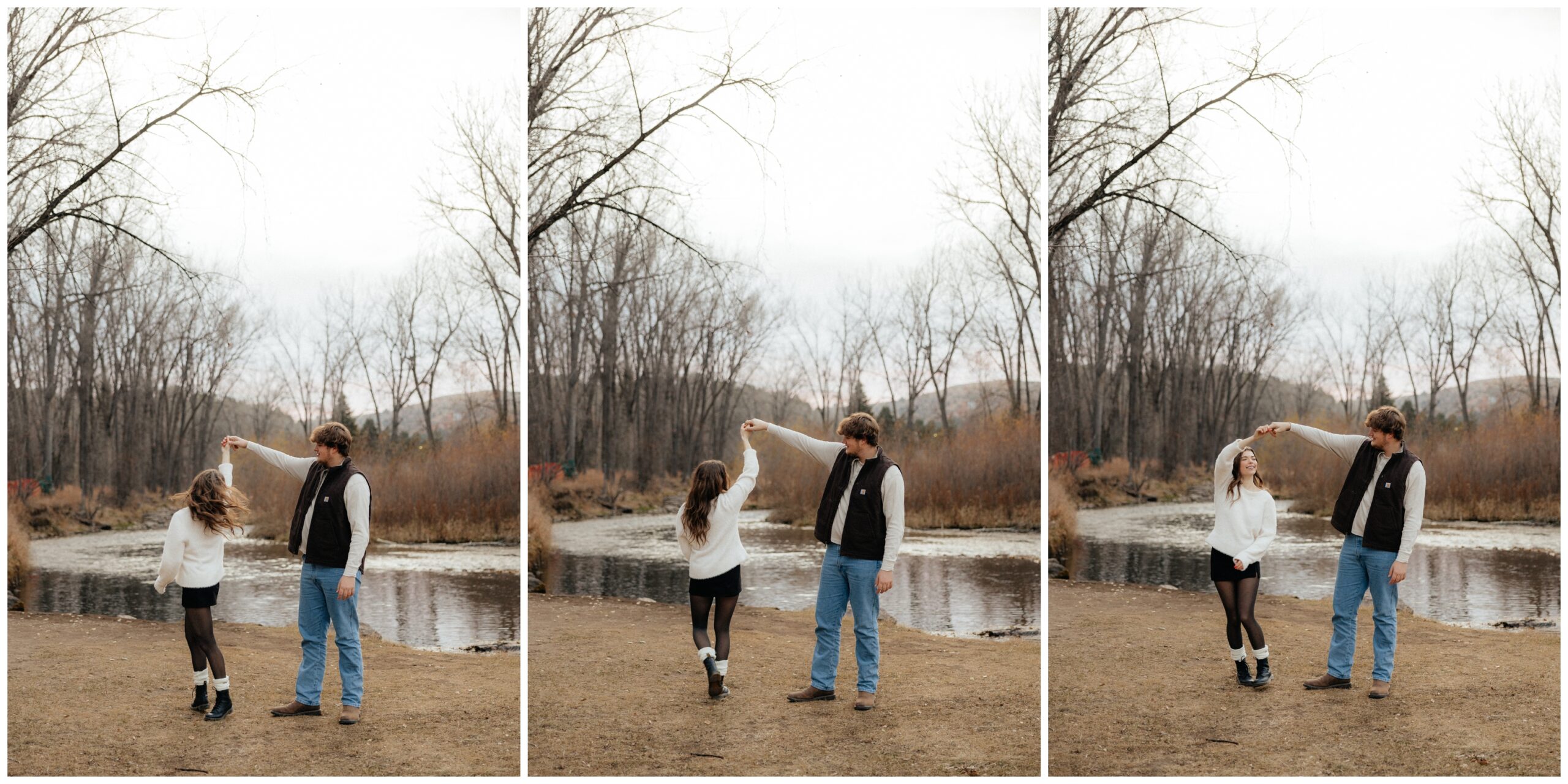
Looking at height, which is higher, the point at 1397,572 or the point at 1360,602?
the point at 1397,572

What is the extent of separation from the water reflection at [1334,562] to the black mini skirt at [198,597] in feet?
12.6

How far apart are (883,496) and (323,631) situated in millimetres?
2340

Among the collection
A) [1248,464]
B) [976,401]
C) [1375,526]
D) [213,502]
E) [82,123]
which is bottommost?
[1375,526]

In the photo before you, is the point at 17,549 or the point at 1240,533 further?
Answer: the point at 17,549

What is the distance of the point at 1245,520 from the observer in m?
4.85

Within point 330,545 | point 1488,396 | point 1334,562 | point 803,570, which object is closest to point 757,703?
point 803,570

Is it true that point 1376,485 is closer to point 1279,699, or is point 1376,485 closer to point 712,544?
point 1279,699

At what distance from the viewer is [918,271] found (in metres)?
5.64

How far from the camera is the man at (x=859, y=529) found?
180 inches

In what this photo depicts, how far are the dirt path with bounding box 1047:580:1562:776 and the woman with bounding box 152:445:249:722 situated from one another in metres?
3.48

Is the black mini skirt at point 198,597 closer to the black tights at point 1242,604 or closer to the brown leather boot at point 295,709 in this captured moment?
the brown leather boot at point 295,709

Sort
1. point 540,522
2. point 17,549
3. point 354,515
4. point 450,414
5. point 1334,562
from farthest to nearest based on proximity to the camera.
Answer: point 17,549 → point 1334,562 → point 450,414 → point 540,522 → point 354,515

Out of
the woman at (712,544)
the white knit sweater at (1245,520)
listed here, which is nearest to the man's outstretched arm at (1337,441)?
the white knit sweater at (1245,520)

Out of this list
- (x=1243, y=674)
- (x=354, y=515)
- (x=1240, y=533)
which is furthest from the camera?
(x=1243, y=674)
